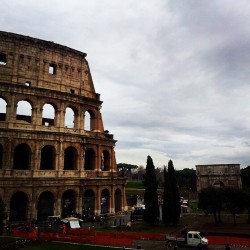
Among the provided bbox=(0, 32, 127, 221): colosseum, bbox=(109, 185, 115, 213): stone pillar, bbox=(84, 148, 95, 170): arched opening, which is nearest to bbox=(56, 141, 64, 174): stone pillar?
bbox=(0, 32, 127, 221): colosseum

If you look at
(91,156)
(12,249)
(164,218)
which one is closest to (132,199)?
(91,156)

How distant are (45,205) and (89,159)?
8.32m

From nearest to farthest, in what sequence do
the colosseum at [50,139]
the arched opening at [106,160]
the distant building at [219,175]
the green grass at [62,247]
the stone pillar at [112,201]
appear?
the green grass at [62,247], the colosseum at [50,139], the stone pillar at [112,201], the arched opening at [106,160], the distant building at [219,175]

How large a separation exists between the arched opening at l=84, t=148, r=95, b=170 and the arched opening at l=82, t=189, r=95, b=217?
3.22 meters

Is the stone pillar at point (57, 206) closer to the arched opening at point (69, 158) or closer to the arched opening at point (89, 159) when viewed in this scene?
the arched opening at point (69, 158)

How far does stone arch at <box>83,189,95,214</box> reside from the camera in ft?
121

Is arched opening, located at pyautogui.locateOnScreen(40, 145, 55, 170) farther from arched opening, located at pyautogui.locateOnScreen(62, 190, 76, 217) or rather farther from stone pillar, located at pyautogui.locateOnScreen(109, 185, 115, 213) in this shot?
stone pillar, located at pyautogui.locateOnScreen(109, 185, 115, 213)

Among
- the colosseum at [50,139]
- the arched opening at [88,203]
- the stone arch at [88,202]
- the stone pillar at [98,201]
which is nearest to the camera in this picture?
the colosseum at [50,139]

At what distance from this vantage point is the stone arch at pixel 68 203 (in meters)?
35.2

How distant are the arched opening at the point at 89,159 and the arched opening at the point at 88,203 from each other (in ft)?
10.6

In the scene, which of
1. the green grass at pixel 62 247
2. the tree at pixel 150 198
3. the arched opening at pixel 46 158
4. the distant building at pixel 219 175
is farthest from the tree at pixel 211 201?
the distant building at pixel 219 175

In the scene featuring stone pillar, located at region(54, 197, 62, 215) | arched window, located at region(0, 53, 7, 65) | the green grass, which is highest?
arched window, located at region(0, 53, 7, 65)

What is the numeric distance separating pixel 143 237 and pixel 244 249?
7.74 meters

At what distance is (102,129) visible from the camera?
41188mm
